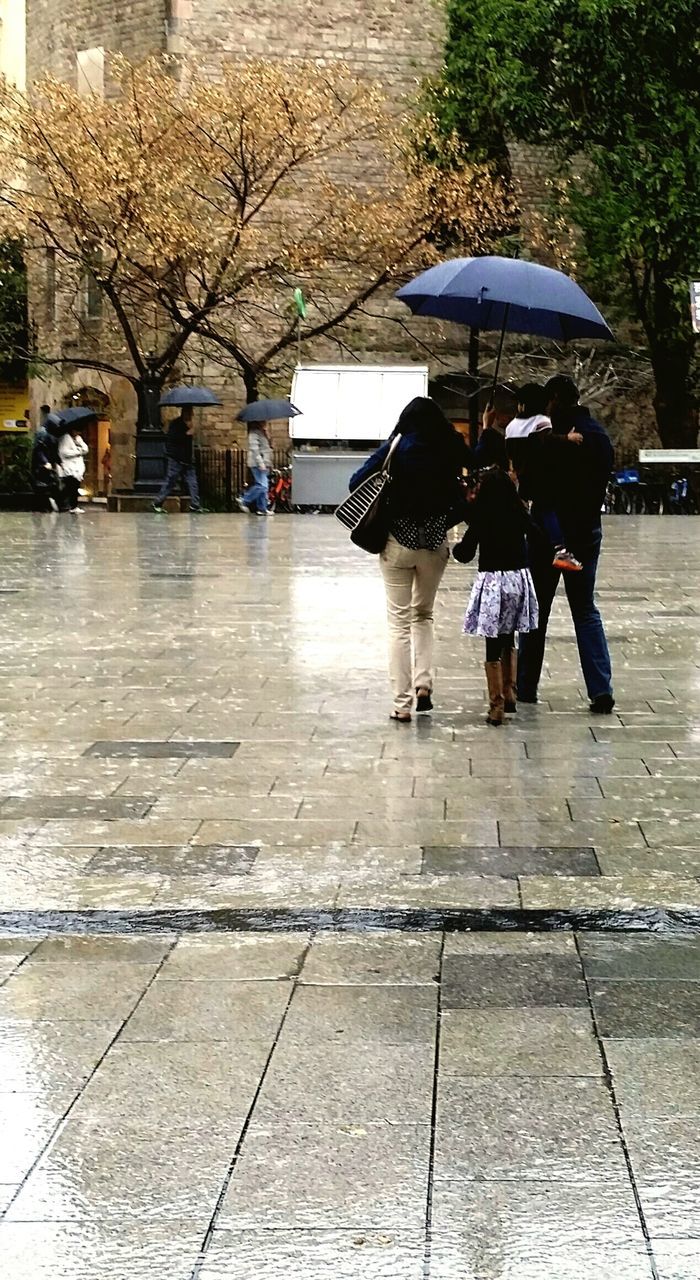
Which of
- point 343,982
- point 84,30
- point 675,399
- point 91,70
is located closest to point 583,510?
point 343,982

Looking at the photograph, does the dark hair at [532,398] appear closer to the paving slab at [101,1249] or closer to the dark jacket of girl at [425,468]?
the dark jacket of girl at [425,468]

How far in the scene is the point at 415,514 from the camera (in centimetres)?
806

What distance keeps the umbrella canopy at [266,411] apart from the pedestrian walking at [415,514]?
66.4 feet

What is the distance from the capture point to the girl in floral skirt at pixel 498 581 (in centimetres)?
802

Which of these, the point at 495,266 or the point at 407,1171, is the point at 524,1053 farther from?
the point at 495,266

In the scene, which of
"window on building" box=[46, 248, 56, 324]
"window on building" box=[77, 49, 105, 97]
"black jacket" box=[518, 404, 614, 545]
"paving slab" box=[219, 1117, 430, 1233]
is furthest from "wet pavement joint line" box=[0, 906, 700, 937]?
"window on building" box=[46, 248, 56, 324]

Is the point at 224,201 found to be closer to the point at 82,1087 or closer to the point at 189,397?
the point at 189,397

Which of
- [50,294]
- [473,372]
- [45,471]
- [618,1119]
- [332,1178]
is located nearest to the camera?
[332,1178]

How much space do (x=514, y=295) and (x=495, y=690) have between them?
3.17m

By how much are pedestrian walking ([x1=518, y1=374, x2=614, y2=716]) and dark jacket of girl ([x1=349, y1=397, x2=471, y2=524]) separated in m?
0.69

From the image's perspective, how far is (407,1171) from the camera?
123 inches

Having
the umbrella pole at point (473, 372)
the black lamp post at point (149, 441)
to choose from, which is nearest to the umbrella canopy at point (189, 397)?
the black lamp post at point (149, 441)

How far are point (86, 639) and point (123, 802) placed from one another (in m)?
4.68

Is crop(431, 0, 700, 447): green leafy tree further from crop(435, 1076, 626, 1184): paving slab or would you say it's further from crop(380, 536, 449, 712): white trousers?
crop(435, 1076, 626, 1184): paving slab
